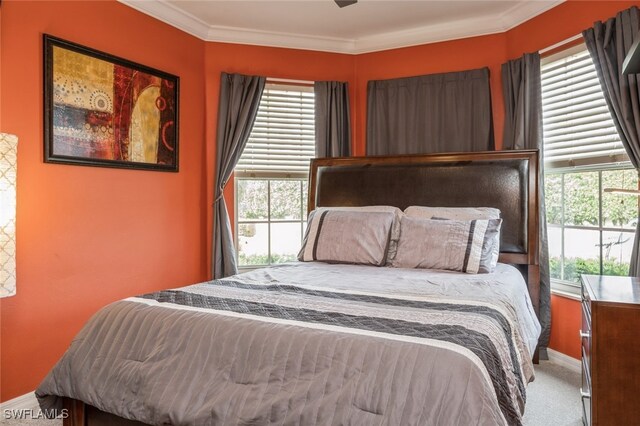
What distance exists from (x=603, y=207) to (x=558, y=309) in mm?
817

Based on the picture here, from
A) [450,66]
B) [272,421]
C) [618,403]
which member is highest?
[450,66]

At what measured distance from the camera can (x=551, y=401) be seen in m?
2.53

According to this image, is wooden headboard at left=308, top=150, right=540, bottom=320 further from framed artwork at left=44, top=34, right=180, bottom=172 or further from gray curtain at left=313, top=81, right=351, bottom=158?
framed artwork at left=44, top=34, right=180, bottom=172

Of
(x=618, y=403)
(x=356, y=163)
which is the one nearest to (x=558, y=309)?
(x=618, y=403)

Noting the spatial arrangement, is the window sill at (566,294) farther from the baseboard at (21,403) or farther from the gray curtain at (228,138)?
the baseboard at (21,403)

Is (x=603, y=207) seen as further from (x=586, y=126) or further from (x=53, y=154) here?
(x=53, y=154)

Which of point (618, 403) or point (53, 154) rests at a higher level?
point (53, 154)

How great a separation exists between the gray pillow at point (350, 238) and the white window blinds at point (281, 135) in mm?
986

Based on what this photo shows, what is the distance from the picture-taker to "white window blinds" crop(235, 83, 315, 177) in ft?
12.9

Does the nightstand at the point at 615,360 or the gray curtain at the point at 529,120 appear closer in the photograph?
the nightstand at the point at 615,360

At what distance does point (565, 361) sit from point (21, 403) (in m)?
3.58

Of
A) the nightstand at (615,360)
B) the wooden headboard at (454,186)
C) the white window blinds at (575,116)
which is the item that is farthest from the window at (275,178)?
the nightstand at (615,360)

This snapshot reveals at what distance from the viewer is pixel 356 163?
3.75 m

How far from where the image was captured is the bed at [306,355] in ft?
4.06
